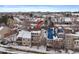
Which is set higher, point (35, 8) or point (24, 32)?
point (35, 8)

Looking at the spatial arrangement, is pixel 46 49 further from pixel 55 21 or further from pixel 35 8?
pixel 35 8

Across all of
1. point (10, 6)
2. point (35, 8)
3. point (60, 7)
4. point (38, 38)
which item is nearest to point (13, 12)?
point (10, 6)

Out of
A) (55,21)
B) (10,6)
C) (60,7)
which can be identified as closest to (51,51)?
(55,21)

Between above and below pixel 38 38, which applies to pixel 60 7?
above
